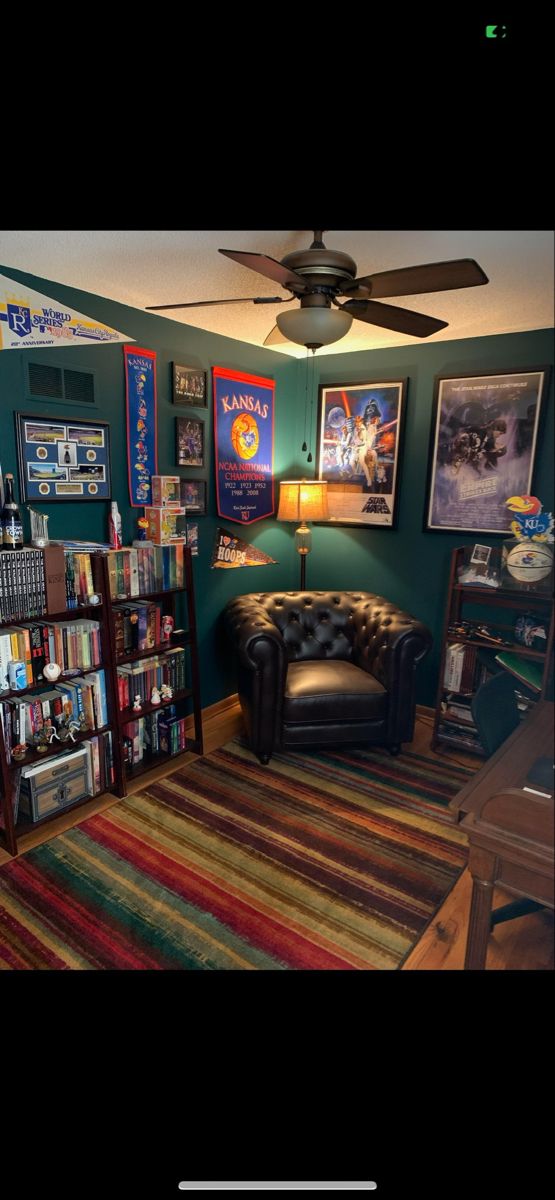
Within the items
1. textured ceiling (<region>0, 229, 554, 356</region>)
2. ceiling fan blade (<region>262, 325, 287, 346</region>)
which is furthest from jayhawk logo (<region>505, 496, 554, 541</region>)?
ceiling fan blade (<region>262, 325, 287, 346</region>)

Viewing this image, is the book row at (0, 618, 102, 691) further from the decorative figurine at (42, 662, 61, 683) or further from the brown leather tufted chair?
the brown leather tufted chair

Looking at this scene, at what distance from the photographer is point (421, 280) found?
1.27m

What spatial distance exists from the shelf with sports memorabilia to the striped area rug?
1.45 ft

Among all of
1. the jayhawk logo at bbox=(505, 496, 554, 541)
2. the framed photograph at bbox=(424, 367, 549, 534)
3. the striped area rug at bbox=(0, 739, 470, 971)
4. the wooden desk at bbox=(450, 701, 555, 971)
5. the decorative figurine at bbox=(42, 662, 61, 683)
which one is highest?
the framed photograph at bbox=(424, 367, 549, 534)

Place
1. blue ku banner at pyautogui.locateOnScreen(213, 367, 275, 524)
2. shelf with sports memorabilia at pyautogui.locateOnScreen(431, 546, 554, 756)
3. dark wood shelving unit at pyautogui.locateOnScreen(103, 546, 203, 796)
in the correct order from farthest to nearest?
blue ku banner at pyautogui.locateOnScreen(213, 367, 275, 524) < dark wood shelving unit at pyautogui.locateOnScreen(103, 546, 203, 796) < shelf with sports memorabilia at pyautogui.locateOnScreen(431, 546, 554, 756)

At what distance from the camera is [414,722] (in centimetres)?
266

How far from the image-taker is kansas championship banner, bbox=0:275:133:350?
1.94 metres

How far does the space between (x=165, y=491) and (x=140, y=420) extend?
0.34 m

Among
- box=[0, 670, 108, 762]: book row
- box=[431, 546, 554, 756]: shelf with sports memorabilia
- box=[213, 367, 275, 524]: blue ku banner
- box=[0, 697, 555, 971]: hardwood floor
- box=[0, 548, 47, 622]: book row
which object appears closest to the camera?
box=[431, 546, 554, 756]: shelf with sports memorabilia

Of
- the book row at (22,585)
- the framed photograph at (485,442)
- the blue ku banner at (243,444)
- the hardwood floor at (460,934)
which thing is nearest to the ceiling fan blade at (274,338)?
the blue ku banner at (243,444)

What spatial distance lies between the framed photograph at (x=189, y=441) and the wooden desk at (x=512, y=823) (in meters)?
2.21
